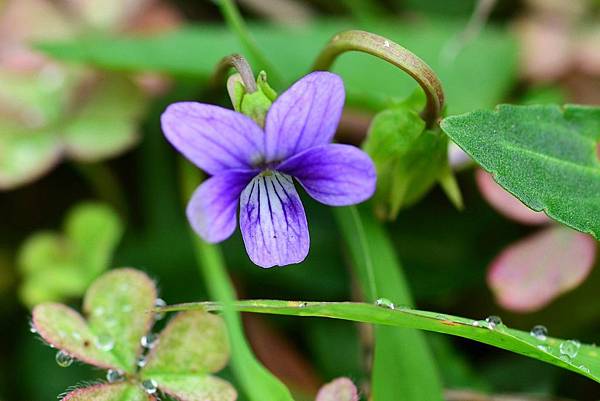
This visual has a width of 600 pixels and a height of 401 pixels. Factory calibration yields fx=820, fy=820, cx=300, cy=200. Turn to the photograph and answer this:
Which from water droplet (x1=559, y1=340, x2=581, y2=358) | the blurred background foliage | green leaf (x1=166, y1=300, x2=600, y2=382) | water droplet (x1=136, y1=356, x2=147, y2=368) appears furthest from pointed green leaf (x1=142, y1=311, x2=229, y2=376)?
water droplet (x1=559, y1=340, x2=581, y2=358)

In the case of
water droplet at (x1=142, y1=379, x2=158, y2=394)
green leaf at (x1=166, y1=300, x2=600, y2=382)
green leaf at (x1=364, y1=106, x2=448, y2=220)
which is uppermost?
green leaf at (x1=364, y1=106, x2=448, y2=220)

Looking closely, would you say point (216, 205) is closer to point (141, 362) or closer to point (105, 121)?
point (141, 362)

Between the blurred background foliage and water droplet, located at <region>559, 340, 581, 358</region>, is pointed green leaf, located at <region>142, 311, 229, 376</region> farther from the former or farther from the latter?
water droplet, located at <region>559, 340, 581, 358</region>

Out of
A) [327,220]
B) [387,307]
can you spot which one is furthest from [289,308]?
[327,220]

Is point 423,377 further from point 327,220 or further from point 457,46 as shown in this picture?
point 457,46

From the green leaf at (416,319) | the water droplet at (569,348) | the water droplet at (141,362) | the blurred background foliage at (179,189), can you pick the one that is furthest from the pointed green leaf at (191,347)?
the water droplet at (569,348)

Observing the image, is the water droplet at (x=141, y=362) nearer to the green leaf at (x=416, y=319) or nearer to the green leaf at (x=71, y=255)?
the green leaf at (x=416, y=319)
